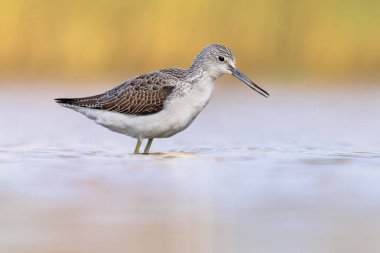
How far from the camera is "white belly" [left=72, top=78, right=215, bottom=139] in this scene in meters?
9.68

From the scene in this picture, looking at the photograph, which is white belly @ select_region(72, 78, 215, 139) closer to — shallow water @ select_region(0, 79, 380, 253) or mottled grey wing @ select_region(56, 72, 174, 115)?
mottled grey wing @ select_region(56, 72, 174, 115)

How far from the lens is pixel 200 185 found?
7523 mm

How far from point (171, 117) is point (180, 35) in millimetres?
7238

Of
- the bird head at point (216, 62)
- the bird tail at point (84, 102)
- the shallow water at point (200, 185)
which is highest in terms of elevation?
the bird head at point (216, 62)

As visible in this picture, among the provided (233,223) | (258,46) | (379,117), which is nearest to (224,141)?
(379,117)

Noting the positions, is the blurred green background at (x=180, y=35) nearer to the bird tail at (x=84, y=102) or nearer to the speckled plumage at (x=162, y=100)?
the bird tail at (x=84, y=102)

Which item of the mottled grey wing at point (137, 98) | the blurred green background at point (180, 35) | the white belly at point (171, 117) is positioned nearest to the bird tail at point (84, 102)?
the mottled grey wing at point (137, 98)

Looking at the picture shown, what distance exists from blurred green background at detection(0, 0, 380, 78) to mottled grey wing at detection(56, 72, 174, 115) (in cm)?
620

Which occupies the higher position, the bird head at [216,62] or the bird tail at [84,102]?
the bird head at [216,62]

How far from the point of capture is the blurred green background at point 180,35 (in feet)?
55.2

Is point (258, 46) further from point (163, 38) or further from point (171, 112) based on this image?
point (171, 112)

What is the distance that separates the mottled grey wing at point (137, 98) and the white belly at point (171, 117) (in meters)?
0.08

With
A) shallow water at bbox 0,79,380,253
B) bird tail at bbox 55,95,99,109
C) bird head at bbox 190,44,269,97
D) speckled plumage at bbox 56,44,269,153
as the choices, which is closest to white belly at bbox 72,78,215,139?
speckled plumage at bbox 56,44,269,153

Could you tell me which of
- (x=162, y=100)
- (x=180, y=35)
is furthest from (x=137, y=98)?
(x=180, y=35)
